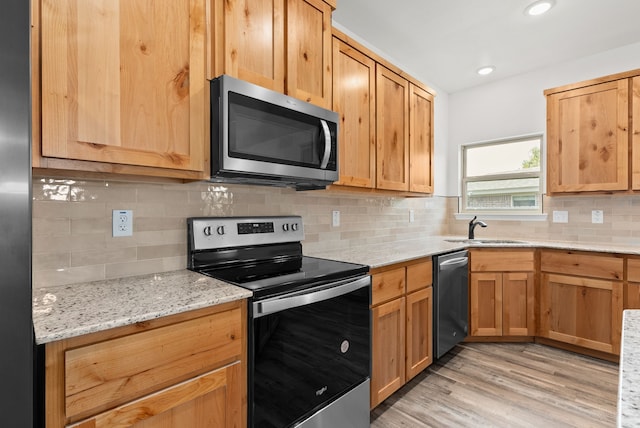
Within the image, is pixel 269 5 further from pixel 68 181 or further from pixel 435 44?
pixel 435 44

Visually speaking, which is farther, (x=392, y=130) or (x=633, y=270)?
(x=392, y=130)

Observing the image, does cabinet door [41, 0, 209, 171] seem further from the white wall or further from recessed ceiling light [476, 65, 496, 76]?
the white wall

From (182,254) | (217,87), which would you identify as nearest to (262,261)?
(182,254)

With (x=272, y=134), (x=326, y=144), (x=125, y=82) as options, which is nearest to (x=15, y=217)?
(x=125, y=82)

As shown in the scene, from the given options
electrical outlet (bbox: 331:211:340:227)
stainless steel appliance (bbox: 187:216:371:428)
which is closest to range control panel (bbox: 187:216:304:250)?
stainless steel appliance (bbox: 187:216:371:428)

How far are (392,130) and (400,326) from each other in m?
1.45

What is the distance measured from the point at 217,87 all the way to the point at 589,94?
3.08 meters

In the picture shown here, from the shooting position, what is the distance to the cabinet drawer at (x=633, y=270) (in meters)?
2.35

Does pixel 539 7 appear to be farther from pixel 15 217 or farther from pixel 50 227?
pixel 50 227

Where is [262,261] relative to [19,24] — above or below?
below

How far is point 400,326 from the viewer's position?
2.02 metres

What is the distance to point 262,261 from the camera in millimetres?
1806

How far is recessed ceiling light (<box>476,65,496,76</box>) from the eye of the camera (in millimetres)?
3217

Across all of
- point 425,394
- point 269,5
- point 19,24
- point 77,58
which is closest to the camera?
point 19,24
